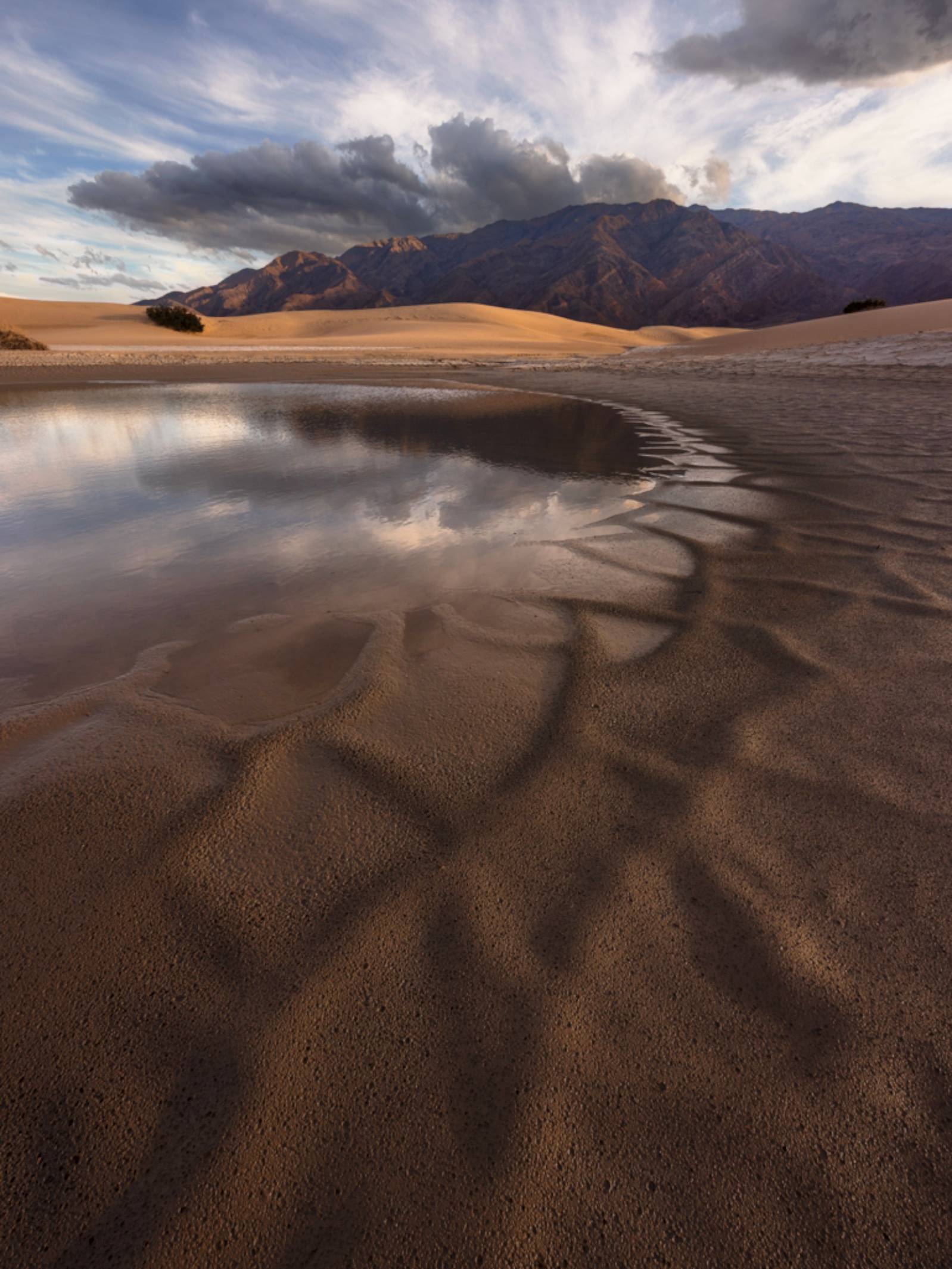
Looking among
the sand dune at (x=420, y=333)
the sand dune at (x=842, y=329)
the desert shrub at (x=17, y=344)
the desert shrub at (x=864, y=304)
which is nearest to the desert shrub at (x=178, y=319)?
the sand dune at (x=420, y=333)

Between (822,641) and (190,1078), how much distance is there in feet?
9.93

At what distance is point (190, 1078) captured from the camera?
119 centimetres

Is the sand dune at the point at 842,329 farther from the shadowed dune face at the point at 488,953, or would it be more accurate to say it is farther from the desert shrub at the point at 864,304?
the shadowed dune face at the point at 488,953

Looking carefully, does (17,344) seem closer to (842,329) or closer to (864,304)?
(842,329)

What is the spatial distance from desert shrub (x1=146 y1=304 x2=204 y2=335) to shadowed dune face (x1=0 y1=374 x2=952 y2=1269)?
61.0m

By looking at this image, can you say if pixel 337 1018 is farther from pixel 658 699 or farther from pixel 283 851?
pixel 658 699

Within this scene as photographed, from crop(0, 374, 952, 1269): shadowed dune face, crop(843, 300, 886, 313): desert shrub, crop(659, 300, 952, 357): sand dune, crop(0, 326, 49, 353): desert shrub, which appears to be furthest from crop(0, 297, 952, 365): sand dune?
crop(0, 374, 952, 1269): shadowed dune face

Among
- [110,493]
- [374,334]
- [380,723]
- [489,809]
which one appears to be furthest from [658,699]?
[374,334]

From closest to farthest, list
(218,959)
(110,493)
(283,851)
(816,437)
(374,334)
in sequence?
1. (218,959)
2. (283,851)
3. (110,493)
4. (816,437)
5. (374,334)

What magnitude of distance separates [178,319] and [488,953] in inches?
2546

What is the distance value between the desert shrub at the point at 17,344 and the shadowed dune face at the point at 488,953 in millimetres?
37270

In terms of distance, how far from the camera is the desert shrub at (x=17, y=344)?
2953 cm

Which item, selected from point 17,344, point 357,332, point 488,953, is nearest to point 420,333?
point 357,332

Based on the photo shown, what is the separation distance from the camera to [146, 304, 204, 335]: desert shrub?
5172cm
